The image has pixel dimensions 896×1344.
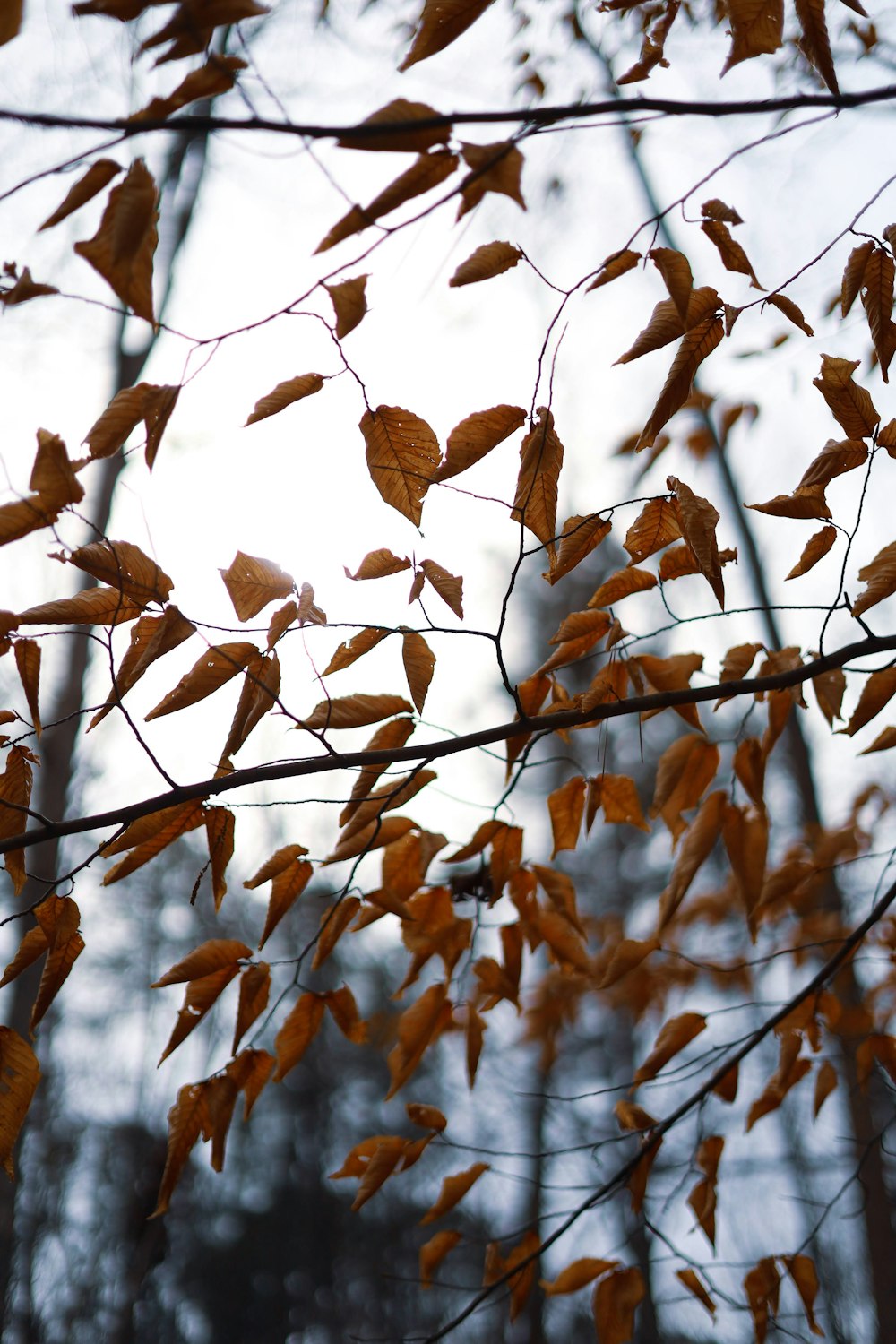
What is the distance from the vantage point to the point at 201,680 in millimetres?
755

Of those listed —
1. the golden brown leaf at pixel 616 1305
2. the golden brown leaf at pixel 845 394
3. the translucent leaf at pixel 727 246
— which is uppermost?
the translucent leaf at pixel 727 246

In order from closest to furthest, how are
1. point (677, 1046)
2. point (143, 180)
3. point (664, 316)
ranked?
point (143, 180)
point (664, 316)
point (677, 1046)

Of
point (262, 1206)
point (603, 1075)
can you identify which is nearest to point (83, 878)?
point (262, 1206)

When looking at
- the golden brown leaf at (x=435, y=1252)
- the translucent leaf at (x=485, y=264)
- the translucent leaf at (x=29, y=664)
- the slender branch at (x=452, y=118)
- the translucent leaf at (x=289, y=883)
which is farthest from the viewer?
the golden brown leaf at (x=435, y=1252)

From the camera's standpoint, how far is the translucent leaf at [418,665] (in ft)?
2.77

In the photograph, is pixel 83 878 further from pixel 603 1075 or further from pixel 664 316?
pixel 664 316

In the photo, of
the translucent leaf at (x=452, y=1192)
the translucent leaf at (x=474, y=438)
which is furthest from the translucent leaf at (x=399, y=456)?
the translucent leaf at (x=452, y=1192)

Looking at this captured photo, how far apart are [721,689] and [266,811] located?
421 centimetres

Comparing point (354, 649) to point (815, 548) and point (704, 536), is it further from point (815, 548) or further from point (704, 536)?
point (815, 548)

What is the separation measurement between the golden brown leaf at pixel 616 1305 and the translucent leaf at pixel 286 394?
111 cm

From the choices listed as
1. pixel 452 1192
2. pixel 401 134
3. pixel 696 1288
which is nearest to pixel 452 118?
pixel 401 134

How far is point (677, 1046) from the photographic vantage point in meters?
1.11

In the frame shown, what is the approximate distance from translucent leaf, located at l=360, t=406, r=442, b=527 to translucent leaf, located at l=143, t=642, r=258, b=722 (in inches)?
8.0

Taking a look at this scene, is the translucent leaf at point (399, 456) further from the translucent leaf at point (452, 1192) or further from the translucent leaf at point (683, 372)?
the translucent leaf at point (452, 1192)
